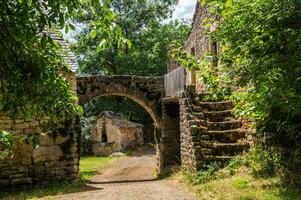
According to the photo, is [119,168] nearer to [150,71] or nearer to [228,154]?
[228,154]

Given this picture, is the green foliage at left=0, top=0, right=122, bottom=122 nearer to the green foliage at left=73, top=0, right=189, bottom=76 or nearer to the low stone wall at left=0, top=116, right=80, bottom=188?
the low stone wall at left=0, top=116, right=80, bottom=188

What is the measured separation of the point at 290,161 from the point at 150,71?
75.0 ft

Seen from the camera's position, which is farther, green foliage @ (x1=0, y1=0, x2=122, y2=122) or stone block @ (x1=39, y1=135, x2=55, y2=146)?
stone block @ (x1=39, y1=135, x2=55, y2=146)

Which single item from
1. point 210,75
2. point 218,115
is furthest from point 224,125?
point 210,75

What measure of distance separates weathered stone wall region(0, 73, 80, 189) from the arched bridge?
314 cm

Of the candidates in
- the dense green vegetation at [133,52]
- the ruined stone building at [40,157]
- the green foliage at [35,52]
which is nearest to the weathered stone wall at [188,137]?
the ruined stone building at [40,157]

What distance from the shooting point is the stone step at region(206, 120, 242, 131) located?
1003 cm

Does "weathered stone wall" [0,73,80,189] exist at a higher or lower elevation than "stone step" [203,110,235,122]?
lower

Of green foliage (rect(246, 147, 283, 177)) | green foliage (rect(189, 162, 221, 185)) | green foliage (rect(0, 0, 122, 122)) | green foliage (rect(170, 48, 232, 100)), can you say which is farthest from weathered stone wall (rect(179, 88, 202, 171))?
green foliage (rect(0, 0, 122, 122))

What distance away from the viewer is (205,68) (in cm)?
661

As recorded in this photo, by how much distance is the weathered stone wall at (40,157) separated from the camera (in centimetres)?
984

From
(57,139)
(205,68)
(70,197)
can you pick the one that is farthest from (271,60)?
(57,139)

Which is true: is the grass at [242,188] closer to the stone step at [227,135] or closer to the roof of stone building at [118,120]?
the stone step at [227,135]

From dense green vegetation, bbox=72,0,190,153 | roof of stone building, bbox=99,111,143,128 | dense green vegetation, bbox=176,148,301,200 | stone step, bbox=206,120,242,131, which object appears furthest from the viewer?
dense green vegetation, bbox=72,0,190,153
